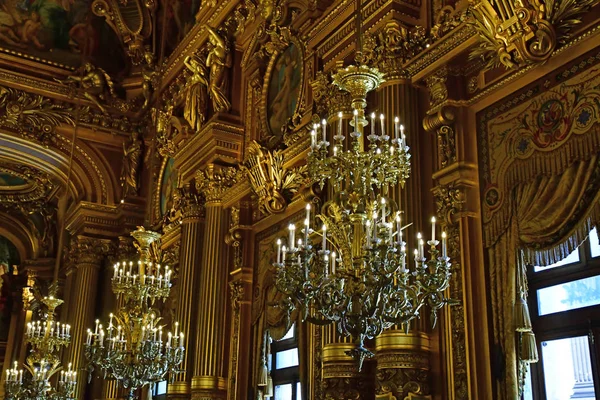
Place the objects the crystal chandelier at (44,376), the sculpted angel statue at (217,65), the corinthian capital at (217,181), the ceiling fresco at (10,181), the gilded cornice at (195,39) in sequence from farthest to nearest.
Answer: the ceiling fresco at (10,181) < the gilded cornice at (195,39) < the sculpted angel statue at (217,65) < the corinthian capital at (217,181) < the crystal chandelier at (44,376)

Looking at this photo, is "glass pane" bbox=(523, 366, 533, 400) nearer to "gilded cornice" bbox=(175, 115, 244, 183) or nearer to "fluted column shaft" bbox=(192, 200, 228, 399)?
"fluted column shaft" bbox=(192, 200, 228, 399)

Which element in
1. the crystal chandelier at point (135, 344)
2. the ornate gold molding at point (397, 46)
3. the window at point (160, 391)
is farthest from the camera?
the window at point (160, 391)

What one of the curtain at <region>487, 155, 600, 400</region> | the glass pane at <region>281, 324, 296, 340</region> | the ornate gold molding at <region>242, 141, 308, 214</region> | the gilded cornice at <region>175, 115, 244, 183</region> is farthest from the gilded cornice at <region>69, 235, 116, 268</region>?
the curtain at <region>487, 155, 600, 400</region>

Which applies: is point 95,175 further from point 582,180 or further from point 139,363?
point 582,180

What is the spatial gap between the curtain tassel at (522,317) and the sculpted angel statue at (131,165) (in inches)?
403

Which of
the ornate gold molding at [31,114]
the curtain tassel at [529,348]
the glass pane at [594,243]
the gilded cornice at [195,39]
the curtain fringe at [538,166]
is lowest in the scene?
the curtain tassel at [529,348]

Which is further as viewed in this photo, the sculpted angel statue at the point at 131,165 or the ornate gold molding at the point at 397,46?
the sculpted angel statue at the point at 131,165

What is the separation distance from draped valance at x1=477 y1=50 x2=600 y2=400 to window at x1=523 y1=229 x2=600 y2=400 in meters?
0.14

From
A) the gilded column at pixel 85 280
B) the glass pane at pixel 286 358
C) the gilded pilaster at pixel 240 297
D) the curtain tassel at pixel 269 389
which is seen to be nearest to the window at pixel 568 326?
the glass pane at pixel 286 358

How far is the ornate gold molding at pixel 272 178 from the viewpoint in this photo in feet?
28.0

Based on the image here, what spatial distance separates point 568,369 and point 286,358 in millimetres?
3988

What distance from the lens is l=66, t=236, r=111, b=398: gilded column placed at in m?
13.7

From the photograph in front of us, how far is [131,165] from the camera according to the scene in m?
14.5

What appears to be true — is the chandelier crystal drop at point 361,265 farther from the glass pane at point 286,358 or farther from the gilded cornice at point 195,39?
the gilded cornice at point 195,39
